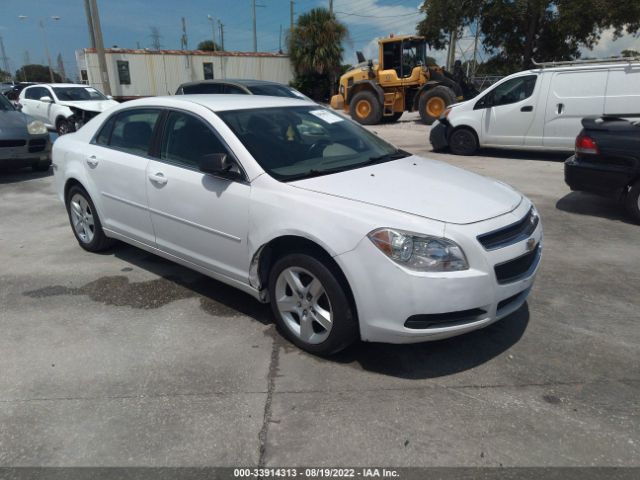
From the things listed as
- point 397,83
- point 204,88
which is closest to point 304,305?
point 204,88

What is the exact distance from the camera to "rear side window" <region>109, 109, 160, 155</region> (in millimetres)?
4223

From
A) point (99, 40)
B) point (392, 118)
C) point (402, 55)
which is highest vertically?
point (99, 40)

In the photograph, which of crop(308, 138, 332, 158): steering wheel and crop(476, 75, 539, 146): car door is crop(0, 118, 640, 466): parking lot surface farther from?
crop(476, 75, 539, 146): car door

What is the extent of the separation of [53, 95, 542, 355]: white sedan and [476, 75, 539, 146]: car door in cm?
698

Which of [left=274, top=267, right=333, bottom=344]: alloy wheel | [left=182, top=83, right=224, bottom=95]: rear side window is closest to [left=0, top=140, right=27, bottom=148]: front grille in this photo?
[left=182, top=83, right=224, bottom=95]: rear side window

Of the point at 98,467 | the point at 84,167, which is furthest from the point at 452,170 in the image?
the point at 84,167

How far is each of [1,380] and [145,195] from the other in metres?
1.67

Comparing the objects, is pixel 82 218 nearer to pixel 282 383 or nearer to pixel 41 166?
pixel 282 383

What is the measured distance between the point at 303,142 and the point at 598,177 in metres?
4.13

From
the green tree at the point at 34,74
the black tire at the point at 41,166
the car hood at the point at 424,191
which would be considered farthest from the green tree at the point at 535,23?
the green tree at the point at 34,74

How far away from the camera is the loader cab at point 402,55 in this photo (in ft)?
57.0

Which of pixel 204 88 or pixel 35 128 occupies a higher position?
pixel 204 88

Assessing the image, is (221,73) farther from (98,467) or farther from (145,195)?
(98,467)

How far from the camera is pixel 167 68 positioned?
32.5 metres
